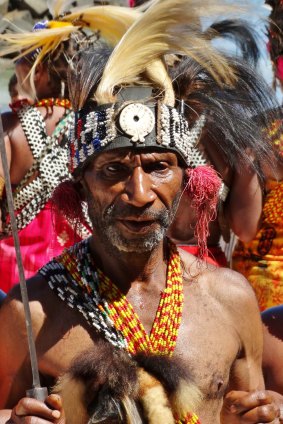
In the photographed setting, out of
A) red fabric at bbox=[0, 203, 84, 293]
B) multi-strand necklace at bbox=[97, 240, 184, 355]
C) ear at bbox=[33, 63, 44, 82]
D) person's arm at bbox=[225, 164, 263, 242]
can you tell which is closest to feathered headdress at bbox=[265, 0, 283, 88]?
person's arm at bbox=[225, 164, 263, 242]

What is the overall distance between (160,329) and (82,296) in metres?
0.28

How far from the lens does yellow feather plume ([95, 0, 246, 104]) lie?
11.1 feet

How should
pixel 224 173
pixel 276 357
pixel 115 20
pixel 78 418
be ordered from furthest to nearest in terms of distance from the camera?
pixel 224 173 → pixel 276 357 → pixel 115 20 → pixel 78 418

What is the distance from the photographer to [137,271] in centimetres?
344

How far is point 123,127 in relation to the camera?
326 cm

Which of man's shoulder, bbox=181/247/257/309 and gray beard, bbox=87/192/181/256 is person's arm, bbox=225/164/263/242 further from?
gray beard, bbox=87/192/181/256

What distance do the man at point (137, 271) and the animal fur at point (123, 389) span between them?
0.32 metres

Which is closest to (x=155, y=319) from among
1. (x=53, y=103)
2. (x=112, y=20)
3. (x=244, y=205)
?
(x=112, y=20)

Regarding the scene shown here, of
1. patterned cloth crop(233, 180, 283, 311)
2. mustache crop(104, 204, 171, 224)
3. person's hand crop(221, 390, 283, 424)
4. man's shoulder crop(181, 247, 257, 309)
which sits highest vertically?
mustache crop(104, 204, 171, 224)

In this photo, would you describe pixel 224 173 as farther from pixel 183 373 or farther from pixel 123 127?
pixel 183 373

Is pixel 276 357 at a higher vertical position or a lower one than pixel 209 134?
lower

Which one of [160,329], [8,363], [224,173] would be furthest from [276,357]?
[8,363]

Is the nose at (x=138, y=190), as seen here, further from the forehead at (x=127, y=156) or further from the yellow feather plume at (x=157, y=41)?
the yellow feather plume at (x=157, y=41)

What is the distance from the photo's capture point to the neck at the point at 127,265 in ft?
11.1
